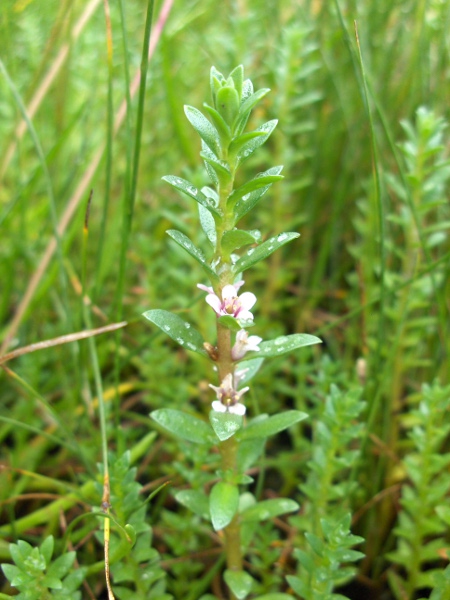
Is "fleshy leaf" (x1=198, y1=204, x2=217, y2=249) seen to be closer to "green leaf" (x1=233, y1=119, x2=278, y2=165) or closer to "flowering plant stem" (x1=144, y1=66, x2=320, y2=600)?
"flowering plant stem" (x1=144, y1=66, x2=320, y2=600)

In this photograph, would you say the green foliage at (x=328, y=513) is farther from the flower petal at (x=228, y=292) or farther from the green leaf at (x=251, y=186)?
the green leaf at (x=251, y=186)

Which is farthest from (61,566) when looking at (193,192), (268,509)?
(193,192)

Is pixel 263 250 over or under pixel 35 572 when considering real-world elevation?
over

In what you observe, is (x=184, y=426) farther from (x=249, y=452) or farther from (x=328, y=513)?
(x=328, y=513)

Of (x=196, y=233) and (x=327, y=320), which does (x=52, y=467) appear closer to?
(x=196, y=233)

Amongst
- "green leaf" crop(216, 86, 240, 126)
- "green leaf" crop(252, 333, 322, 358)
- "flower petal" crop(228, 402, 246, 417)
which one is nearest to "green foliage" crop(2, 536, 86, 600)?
"flower petal" crop(228, 402, 246, 417)
